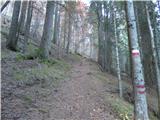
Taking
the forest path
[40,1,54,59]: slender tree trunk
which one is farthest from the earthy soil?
[40,1,54,59]: slender tree trunk

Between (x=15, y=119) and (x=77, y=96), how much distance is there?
380 cm

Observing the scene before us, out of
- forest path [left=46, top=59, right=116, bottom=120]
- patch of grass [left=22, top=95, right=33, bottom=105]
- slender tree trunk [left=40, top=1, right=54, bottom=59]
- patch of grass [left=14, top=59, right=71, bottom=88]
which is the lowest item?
forest path [left=46, top=59, right=116, bottom=120]

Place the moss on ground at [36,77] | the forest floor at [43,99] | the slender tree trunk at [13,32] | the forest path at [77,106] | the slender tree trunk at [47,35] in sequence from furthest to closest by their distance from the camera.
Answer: the slender tree trunk at [13,32] → the slender tree trunk at [47,35] → the moss on ground at [36,77] → the forest path at [77,106] → the forest floor at [43,99]

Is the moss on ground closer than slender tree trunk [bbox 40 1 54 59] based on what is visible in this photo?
Yes

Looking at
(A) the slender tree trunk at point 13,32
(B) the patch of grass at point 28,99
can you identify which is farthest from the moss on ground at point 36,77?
(A) the slender tree trunk at point 13,32

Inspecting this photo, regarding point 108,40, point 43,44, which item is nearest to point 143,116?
point 43,44

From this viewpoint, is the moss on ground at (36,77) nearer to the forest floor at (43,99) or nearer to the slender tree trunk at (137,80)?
the forest floor at (43,99)

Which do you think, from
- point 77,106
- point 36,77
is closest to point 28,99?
point 77,106

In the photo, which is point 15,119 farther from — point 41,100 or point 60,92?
point 60,92

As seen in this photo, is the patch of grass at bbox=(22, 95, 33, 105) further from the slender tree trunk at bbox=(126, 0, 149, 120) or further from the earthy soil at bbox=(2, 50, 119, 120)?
the slender tree trunk at bbox=(126, 0, 149, 120)

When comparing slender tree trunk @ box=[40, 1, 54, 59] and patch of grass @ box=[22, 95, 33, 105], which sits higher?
slender tree trunk @ box=[40, 1, 54, 59]

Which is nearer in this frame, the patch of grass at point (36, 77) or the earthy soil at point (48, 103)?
the earthy soil at point (48, 103)

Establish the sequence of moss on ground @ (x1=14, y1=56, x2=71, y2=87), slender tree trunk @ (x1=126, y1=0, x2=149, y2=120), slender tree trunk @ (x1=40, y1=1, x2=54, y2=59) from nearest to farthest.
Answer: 1. slender tree trunk @ (x1=126, y1=0, x2=149, y2=120)
2. moss on ground @ (x1=14, y1=56, x2=71, y2=87)
3. slender tree trunk @ (x1=40, y1=1, x2=54, y2=59)

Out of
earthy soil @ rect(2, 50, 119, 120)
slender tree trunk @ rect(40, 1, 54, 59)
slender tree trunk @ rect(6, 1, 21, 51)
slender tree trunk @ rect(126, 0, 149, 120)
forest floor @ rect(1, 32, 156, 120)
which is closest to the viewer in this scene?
slender tree trunk @ rect(126, 0, 149, 120)
